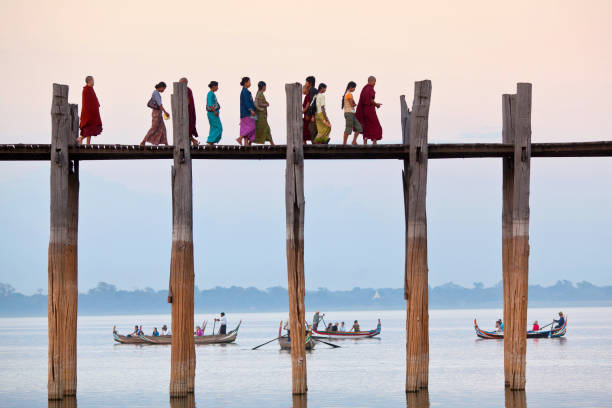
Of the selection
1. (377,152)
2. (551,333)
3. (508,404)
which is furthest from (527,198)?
(551,333)

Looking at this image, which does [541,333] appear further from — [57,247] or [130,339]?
[57,247]

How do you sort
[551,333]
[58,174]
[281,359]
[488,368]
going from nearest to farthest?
[58,174] < [488,368] < [281,359] < [551,333]

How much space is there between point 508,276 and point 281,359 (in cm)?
2923

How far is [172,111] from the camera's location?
71.2 ft

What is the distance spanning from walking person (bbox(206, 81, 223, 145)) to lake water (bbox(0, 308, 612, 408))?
5.51 meters

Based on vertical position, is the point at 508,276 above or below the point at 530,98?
below

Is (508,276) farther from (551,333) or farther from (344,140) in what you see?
(551,333)

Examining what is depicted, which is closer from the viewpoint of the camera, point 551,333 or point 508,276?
point 508,276

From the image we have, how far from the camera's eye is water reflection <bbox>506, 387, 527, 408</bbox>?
75.8ft

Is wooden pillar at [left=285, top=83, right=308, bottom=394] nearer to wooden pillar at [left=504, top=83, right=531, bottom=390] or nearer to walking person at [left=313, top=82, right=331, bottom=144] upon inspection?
walking person at [left=313, top=82, right=331, bottom=144]

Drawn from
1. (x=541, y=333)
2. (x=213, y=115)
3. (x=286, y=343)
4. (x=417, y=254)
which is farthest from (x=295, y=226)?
(x=541, y=333)

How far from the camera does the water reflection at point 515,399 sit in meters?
23.1

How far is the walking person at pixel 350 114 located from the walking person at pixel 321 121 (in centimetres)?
45

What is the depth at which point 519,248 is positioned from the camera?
2178 centimetres
